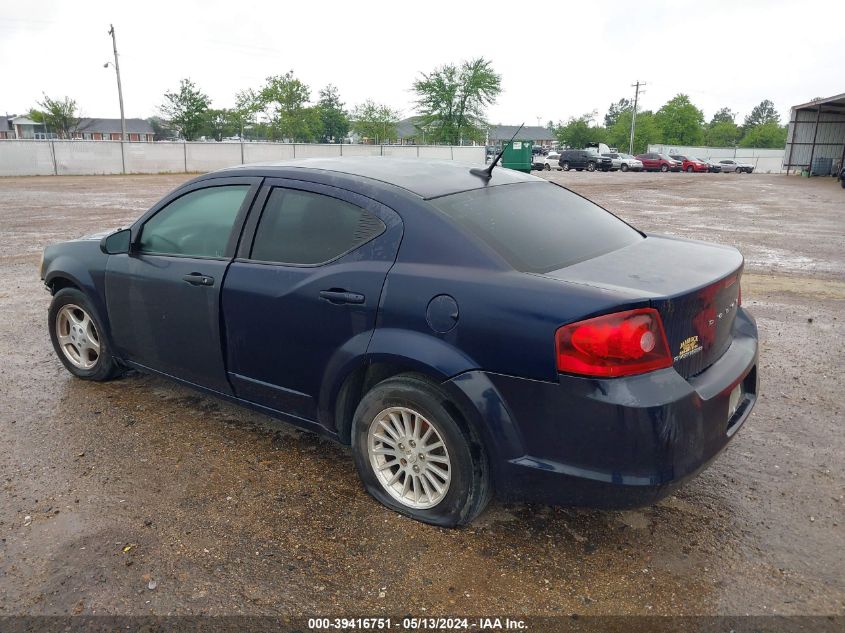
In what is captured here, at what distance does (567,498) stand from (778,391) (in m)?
2.72

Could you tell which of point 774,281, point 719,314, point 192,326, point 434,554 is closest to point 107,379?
point 192,326

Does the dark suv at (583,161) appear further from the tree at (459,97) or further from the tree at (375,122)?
the tree at (375,122)

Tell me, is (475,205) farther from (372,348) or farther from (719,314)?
(719,314)

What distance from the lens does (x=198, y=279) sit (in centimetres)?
360

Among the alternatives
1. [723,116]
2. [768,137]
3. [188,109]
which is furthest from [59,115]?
[723,116]

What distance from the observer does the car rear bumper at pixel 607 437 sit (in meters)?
2.41

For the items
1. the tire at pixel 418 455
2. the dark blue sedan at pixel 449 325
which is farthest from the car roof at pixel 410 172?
the tire at pixel 418 455

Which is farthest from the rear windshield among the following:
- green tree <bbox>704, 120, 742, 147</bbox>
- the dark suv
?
green tree <bbox>704, 120, 742, 147</bbox>

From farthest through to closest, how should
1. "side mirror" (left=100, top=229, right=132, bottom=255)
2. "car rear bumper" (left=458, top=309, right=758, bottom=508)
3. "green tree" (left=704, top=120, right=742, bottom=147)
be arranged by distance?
"green tree" (left=704, top=120, right=742, bottom=147), "side mirror" (left=100, top=229, right=132, bottom=255), "car rear bumper" (left=458, top=309, right=758, bottom=508)

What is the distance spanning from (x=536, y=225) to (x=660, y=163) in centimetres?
5372

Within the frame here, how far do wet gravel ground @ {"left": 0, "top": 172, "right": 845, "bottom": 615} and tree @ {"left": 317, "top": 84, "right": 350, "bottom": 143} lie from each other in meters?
107

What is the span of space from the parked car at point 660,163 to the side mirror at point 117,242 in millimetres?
53128

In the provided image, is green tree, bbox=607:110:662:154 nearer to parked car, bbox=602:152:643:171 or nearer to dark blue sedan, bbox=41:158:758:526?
parked car, bbox=602:152:643:171

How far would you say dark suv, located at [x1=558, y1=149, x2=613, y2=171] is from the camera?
48.9m
